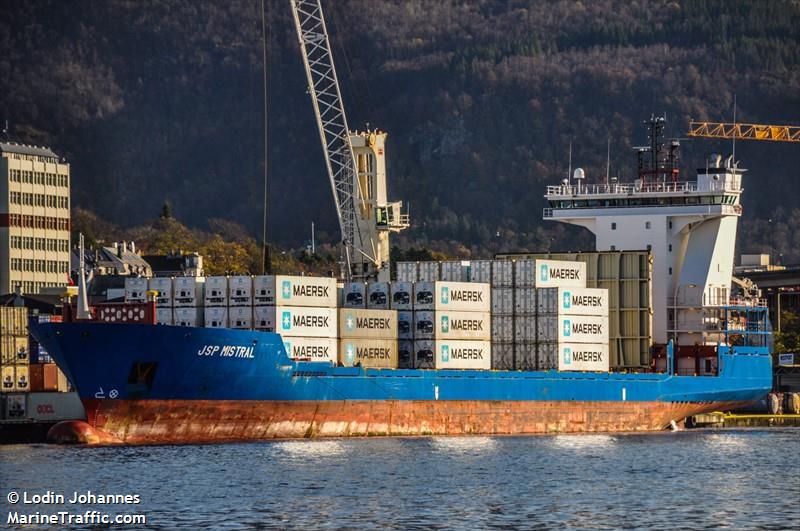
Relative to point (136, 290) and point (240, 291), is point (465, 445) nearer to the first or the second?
point (240, 291)

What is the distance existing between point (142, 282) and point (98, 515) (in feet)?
97.8

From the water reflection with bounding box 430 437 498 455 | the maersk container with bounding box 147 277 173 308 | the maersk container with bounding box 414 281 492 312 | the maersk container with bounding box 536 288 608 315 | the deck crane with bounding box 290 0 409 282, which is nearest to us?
the water reflection with bounding box 430 437 498 455

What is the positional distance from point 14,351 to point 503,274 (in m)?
24.7

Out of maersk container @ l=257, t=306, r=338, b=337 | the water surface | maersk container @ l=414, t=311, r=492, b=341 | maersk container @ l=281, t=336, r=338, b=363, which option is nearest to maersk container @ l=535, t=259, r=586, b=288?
maersk container @ l=414, t=311, r=492, b=341

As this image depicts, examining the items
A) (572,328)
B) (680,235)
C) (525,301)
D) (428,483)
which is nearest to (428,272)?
(525,301)

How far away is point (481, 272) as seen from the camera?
8762 centimetres

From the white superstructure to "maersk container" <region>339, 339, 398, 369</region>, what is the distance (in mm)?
19381

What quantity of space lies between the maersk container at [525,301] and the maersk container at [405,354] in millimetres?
5816

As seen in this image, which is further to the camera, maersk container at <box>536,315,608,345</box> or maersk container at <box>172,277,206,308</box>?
maersk container at <box>536,315,608,345</box>

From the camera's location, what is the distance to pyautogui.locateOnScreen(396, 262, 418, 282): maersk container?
89750 mm

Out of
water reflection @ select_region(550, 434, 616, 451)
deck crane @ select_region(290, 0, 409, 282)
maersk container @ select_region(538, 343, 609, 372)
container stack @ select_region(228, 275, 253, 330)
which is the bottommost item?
water reflection @ select_region(550, 434, 616, 451)

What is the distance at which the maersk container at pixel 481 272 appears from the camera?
87.4m

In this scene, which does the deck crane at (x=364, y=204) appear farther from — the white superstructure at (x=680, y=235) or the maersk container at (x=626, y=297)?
the maersk container at (x=626, y=297)
